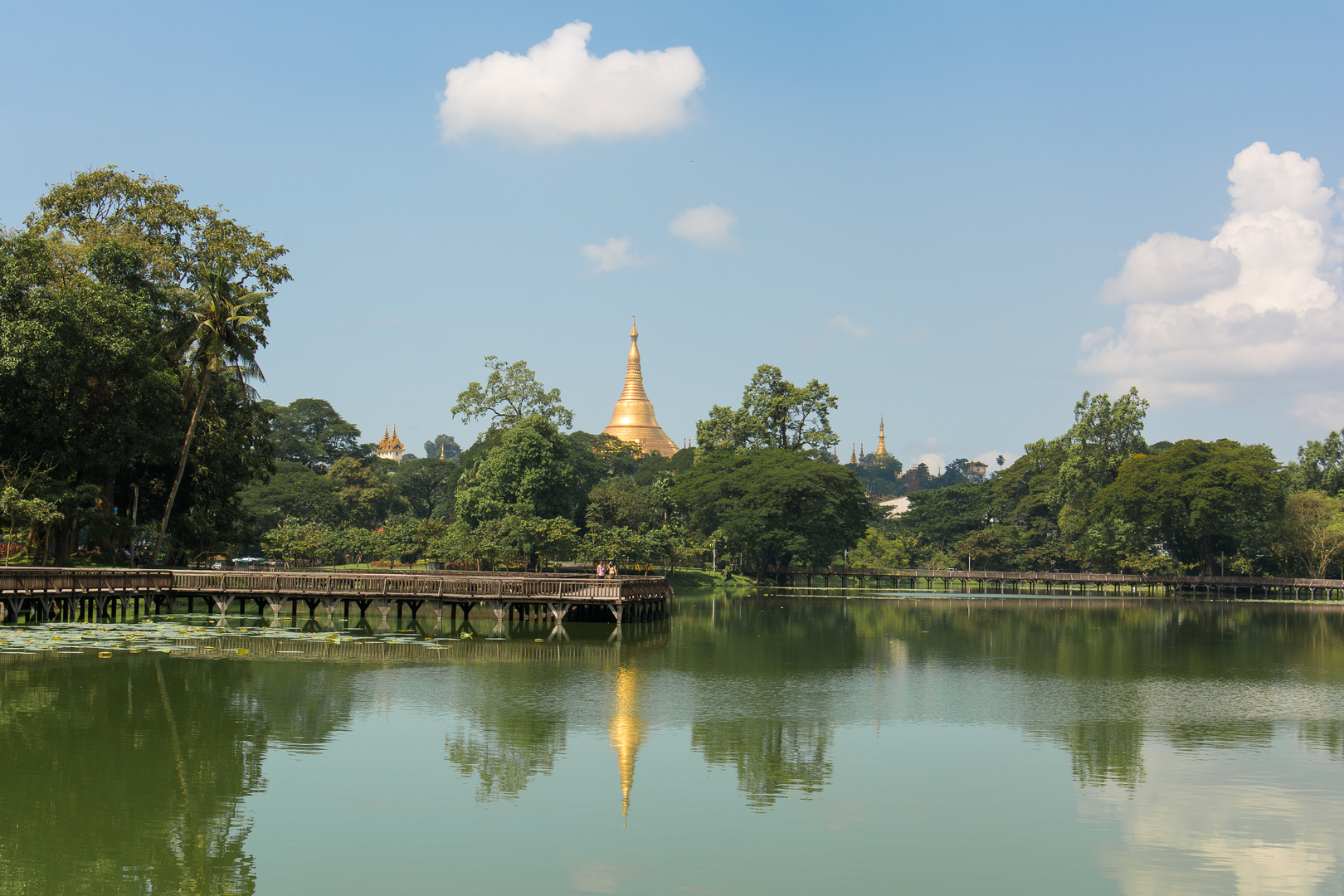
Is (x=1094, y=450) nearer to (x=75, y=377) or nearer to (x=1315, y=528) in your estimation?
(x=1315, y=528)

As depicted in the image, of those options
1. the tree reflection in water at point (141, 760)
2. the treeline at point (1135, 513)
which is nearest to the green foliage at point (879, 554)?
the treeline at point (1135, 513)

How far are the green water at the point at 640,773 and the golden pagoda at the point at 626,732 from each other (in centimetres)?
10

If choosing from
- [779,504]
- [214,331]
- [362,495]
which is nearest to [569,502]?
[779,504]

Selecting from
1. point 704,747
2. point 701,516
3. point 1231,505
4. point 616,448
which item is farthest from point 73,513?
point 616,448

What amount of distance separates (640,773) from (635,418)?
13946 centimetres

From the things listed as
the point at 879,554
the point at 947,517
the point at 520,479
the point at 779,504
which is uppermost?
the point at 520,479

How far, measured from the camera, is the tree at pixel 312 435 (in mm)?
126562

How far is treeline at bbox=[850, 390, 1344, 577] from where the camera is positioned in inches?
3730

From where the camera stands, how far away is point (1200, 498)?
92438mm

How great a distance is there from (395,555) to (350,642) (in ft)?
137

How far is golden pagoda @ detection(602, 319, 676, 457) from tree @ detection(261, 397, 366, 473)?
37299 millimetres

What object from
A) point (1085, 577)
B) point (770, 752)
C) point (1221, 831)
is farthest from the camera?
point (1085, 577)

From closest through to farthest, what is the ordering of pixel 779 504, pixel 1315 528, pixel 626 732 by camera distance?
A: pixel 626 732 < pixel 779 504 < pixel 1315 528

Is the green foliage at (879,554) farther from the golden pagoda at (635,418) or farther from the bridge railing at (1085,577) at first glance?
the golden pagoda at (635,418)
